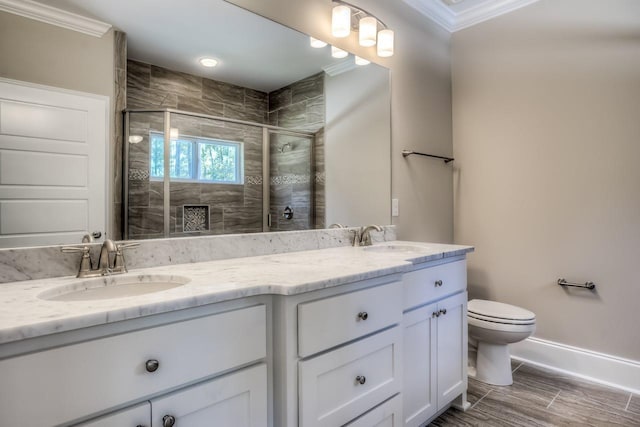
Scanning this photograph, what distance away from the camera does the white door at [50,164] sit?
1.07 m

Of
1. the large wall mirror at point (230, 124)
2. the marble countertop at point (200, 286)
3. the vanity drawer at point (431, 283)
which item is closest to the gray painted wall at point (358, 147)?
the large wall mirror at point (230, 124)

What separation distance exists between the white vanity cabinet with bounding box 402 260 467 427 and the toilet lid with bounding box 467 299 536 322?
12.2 inches

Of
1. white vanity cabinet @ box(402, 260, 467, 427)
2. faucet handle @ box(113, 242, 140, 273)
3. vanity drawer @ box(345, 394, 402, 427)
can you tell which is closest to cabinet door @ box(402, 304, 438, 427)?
white vanity cabinet @ box(402, 260, 467, 427)

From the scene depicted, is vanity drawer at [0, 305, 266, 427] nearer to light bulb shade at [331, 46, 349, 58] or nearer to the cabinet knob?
the cabinet knob

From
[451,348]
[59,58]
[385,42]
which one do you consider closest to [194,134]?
[59,58]

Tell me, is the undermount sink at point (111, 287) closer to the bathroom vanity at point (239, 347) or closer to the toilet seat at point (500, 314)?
the bathroom vanity at point (239, 347)

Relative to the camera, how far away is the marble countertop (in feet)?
2.31

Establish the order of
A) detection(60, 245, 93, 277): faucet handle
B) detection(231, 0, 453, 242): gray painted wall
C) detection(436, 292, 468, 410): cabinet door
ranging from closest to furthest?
detection(60, 245, 93, 277): faucet handle < detection(436, 292, 468, 410): cabinet door < detection(231, 0, 453, 242): gray painted wall

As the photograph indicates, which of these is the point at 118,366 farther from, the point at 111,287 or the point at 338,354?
the point at 338,354

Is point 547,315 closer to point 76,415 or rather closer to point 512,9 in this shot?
point 512,9

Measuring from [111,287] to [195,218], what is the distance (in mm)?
427

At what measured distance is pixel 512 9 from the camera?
2527mm

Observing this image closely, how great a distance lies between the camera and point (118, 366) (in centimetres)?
75

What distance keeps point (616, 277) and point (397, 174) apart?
1.46m
